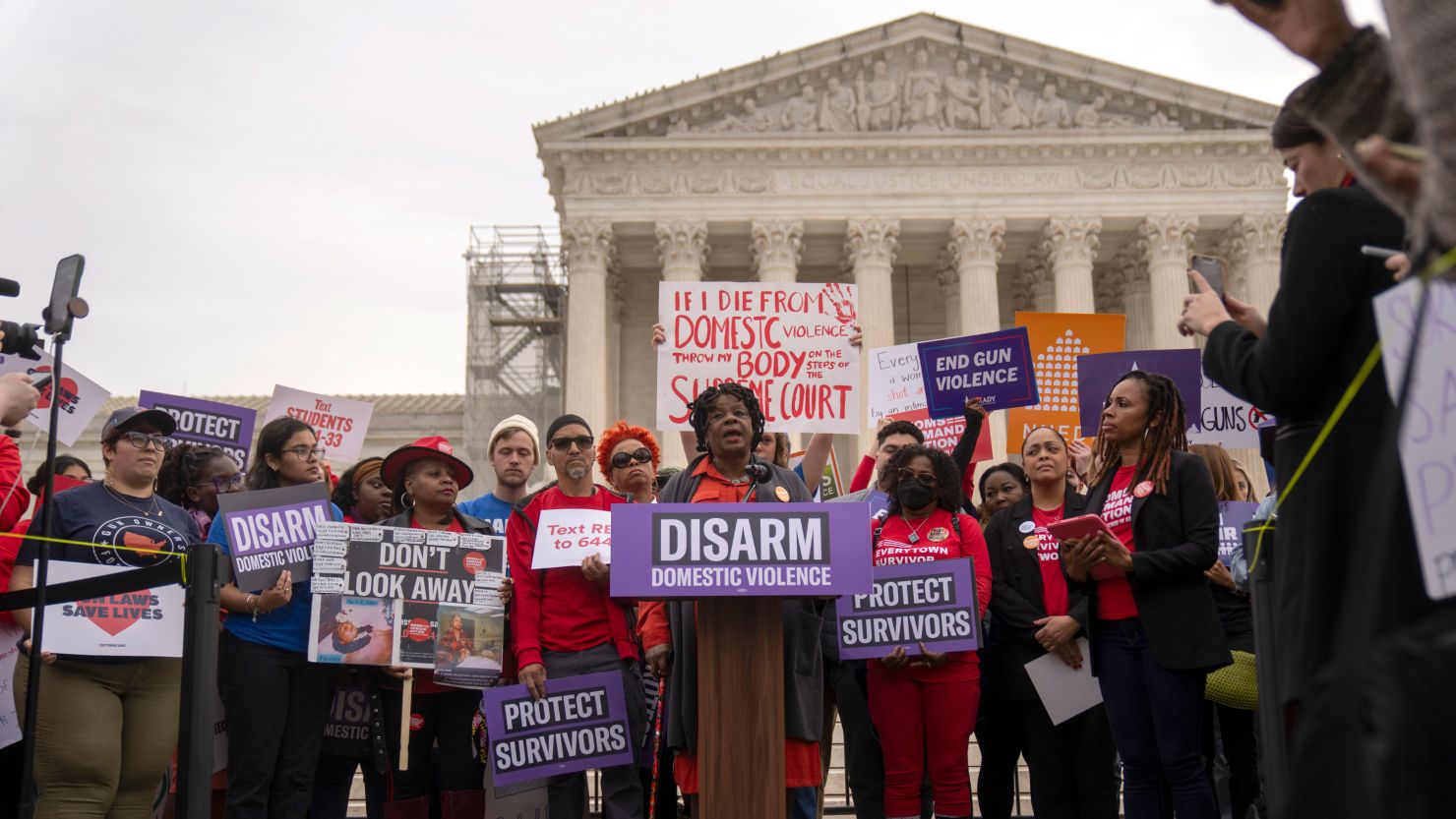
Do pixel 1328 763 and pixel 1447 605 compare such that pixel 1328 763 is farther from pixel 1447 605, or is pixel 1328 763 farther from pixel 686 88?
pixel 686 88

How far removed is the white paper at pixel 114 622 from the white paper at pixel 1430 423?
15.9 feet

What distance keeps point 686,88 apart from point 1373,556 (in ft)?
109

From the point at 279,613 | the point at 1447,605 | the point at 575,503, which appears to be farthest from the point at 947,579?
the point at 1447,605

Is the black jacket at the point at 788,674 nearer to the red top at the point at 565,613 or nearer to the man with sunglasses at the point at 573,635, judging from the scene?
the man with sunglasses at the point at 573,635

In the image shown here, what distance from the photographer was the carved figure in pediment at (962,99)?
34031 millimetres

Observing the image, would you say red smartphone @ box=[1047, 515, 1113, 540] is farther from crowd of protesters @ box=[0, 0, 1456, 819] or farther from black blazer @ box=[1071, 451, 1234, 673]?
black blazer @ box=[1071, 451, 1234, 673]

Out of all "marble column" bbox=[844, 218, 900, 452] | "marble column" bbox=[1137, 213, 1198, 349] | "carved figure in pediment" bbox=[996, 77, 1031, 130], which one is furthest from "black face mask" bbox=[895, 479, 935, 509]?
"carved figure in pediment" bbox=[996, 77, 1031, 130]

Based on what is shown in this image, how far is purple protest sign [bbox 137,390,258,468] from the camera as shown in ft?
31.5

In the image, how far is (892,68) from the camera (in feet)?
114

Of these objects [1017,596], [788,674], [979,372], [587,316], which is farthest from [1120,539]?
[587,316]

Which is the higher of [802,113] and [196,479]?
[802,113]

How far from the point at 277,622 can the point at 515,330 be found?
3388cm

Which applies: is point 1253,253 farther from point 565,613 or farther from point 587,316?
point 565,613

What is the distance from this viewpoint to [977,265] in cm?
3297
